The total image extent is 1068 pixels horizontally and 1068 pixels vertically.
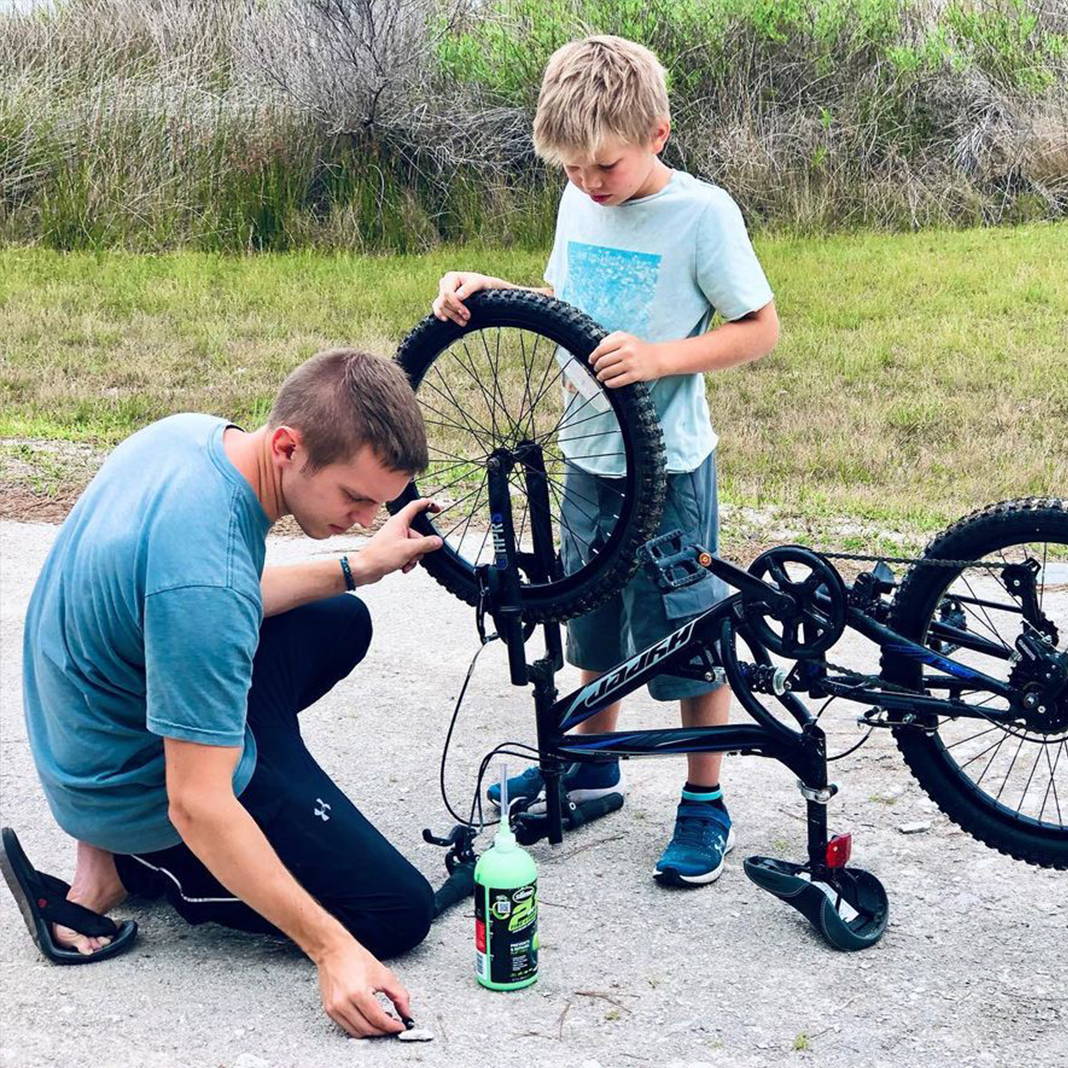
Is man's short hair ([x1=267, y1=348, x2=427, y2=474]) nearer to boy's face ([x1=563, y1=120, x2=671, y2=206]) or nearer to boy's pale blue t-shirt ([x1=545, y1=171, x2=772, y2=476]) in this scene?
boy's pale blue t-shirt ([x1=545, y1=171, x2=772, y2=476])

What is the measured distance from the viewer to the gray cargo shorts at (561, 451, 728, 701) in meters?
3.64

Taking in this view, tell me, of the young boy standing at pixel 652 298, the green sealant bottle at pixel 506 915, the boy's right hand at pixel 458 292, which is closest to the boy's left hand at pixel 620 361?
the young boy standing at pixel 652 298

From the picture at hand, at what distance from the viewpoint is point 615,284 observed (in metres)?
3.58

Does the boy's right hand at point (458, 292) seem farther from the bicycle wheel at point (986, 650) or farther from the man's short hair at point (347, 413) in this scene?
the bicycle wheel at point (986, 650)

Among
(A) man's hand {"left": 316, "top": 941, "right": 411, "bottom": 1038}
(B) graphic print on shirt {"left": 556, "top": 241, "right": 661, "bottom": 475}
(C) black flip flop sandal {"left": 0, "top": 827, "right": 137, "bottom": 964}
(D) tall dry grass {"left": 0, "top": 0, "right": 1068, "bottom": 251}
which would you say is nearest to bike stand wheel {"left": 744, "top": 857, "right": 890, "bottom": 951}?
(A) man's hand {"left": 316, "top": 941, "right": 411, "bottom": 1038}

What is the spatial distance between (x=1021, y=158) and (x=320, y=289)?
494 centimetres

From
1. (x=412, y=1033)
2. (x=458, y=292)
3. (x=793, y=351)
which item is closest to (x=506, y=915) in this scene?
(x=412, y=1033)

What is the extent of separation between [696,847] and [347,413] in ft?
4.51

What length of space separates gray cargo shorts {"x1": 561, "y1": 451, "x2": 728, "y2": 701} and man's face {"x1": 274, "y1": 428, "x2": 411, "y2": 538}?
0.75 m

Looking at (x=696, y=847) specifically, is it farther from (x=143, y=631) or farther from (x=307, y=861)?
(x=143, y=631)

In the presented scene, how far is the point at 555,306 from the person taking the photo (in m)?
3.38

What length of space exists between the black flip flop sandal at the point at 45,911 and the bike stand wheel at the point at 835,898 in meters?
1.35

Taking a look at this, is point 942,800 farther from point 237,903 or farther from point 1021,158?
point 1021,158

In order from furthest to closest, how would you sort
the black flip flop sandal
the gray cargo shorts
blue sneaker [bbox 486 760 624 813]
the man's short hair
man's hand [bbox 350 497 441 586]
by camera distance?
blue sneaker [bbox 486 760 624 813]
the gray cargo shorts
man's hand [bbox 350 497 441 586]
the black flip flop sandal
the man's short hair
